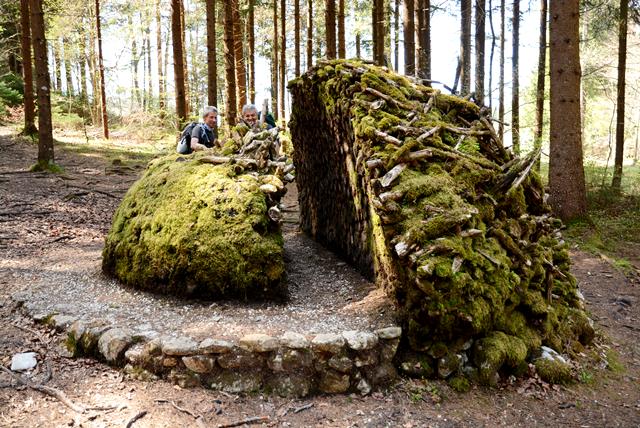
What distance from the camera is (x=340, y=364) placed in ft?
11.6

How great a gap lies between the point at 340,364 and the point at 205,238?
2.04 m

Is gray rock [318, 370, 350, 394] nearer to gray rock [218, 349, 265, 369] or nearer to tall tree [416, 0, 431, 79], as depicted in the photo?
gray rock [218, 349, 265, 369]

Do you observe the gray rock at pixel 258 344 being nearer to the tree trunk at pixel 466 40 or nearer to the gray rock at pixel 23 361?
the gray rock at pixel 23 361

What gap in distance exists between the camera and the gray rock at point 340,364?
3.53m

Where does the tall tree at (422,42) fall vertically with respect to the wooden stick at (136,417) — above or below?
above

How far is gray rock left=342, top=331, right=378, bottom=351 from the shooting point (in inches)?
140

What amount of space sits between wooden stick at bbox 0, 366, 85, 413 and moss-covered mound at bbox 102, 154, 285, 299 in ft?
5.26

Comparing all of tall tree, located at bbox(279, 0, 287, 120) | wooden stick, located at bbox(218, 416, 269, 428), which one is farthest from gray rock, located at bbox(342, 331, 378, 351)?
tall tree, located at bbox(279, 0, 287, 120)

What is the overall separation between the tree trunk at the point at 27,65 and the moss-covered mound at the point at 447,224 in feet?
44.2

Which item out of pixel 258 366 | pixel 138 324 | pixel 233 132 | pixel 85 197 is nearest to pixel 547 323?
pixel 258 366

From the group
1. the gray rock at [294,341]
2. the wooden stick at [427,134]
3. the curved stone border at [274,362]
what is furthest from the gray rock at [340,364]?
the wooden stick at [427,134]

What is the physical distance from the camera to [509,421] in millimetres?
3268

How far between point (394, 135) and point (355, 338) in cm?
224

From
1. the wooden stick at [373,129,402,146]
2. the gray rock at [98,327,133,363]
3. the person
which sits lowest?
the gray rock at [98,327,133,363]
